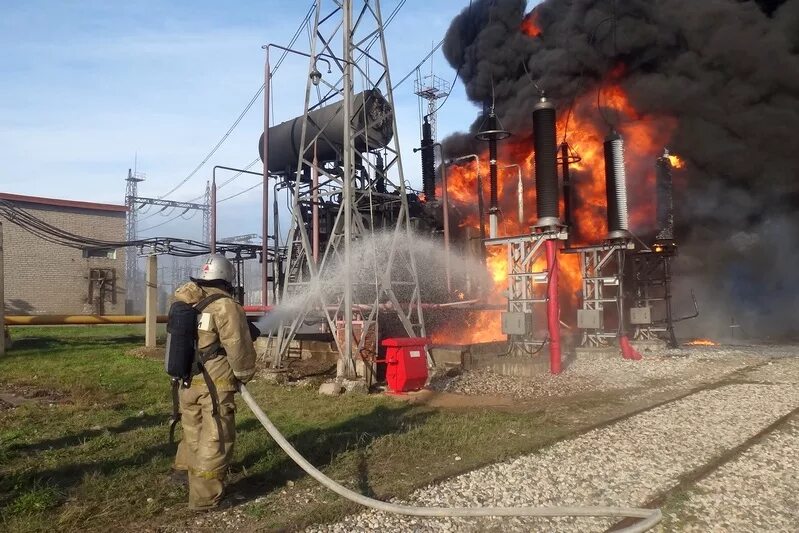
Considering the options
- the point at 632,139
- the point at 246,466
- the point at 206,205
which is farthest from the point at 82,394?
A: the point at 206,205

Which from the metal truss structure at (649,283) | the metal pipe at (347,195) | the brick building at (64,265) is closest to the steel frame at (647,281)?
the metal truss structure at (649,283)

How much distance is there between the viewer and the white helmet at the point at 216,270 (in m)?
4.76

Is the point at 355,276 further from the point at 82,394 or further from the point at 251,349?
the point at 251,349

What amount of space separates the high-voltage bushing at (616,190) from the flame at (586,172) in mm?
4102

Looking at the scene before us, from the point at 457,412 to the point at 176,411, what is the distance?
14.5ft

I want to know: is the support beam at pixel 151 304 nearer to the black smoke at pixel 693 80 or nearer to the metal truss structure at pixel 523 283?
the metal truss structure at pixel 523 283

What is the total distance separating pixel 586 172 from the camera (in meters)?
20.5

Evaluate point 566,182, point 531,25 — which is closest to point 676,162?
point 566,182

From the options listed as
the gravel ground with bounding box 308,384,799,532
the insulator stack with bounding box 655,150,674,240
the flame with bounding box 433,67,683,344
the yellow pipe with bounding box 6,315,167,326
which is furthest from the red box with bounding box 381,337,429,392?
the insulator stack with bounding box 655,150,674,240

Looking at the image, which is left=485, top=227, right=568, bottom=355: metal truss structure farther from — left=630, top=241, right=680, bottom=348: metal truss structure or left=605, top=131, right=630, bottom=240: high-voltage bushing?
left=630, top=241, right=680, bottom=348: metal truss structure

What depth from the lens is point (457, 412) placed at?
330 inches

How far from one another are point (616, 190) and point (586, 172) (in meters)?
5.05

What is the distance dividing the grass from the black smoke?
1368cm

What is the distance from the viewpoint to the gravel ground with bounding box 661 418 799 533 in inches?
173
